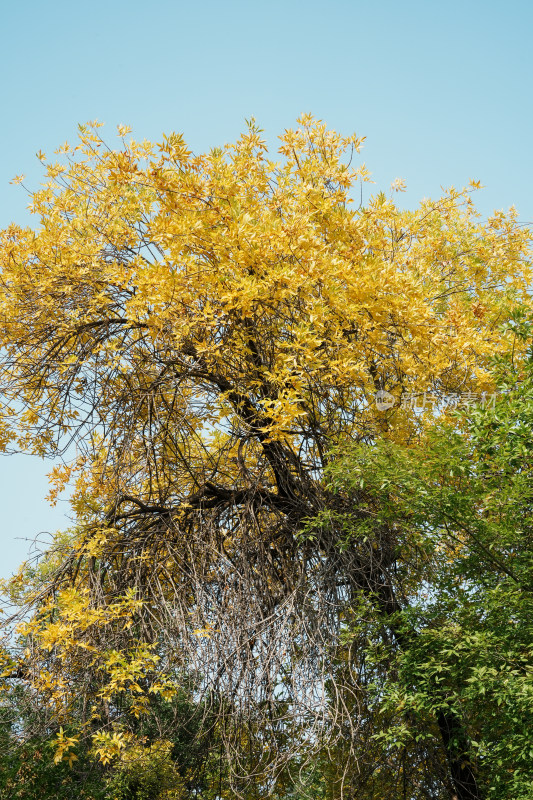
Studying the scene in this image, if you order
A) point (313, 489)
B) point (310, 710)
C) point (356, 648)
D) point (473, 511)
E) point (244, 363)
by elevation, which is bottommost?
point (310, 710)

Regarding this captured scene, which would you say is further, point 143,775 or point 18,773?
point 143,775

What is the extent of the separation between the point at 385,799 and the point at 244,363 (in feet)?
13.1

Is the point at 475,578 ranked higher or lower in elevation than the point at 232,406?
lower

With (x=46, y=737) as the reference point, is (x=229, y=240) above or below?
above

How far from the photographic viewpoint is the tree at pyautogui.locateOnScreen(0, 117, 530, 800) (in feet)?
16.3

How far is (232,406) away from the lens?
19.3 feet

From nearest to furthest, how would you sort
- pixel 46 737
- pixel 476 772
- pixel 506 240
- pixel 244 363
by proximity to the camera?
pixel 244 363, pixel 476 772, pixel 46 737, pixel 506 240

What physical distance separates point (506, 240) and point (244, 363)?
12.1 ft

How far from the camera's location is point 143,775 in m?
7.62

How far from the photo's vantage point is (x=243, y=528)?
5703 millimetres

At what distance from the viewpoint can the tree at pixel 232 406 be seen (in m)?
4.98

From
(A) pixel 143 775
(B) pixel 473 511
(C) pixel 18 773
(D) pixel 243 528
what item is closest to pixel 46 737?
(C) pixel 18 773

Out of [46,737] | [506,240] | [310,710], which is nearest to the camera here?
[310,710]

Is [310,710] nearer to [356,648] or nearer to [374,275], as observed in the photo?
[356,648]
